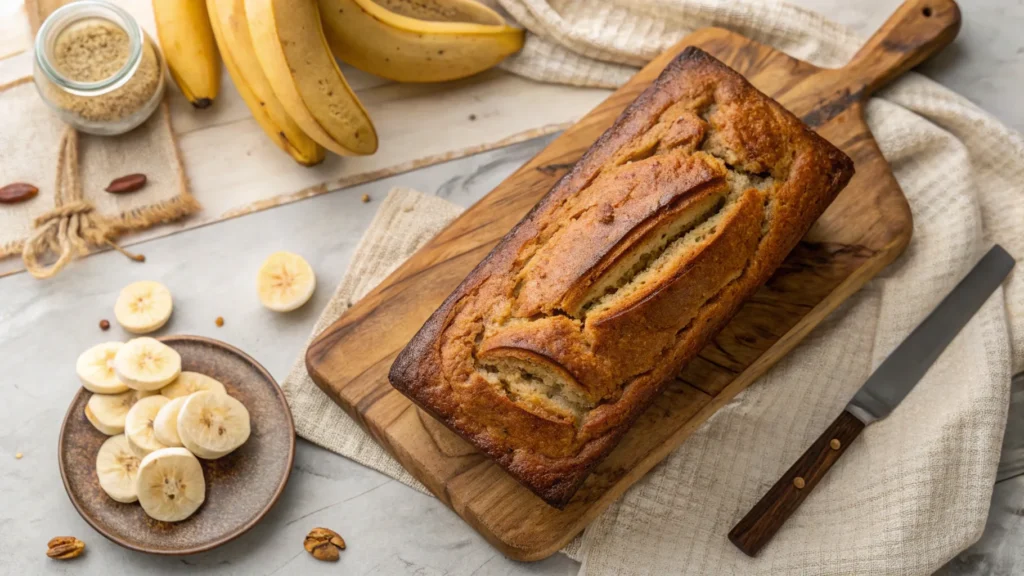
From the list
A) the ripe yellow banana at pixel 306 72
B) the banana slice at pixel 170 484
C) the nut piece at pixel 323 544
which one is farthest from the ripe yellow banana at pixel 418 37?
the nut piece at pixel 323 544

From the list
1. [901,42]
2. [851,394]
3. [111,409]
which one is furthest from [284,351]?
[901,42]

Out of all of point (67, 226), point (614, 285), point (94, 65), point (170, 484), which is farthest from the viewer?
point (67, 226)

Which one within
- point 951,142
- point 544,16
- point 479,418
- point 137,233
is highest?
point 951,142

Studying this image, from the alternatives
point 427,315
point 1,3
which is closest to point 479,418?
point 427,315

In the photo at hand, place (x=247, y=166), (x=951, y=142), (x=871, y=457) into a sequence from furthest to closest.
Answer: (x=247, y=166), (x=951, y=142), (x=871, y=457)

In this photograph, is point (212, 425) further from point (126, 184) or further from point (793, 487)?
point (793, 487)

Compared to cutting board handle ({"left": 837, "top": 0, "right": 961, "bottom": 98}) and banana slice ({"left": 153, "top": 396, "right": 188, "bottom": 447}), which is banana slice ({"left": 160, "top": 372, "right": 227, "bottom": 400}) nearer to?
banana slice ({"left": 153, "top": 396, "right": 188, "bottom": 447})

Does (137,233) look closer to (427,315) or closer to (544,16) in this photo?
(427,315)
